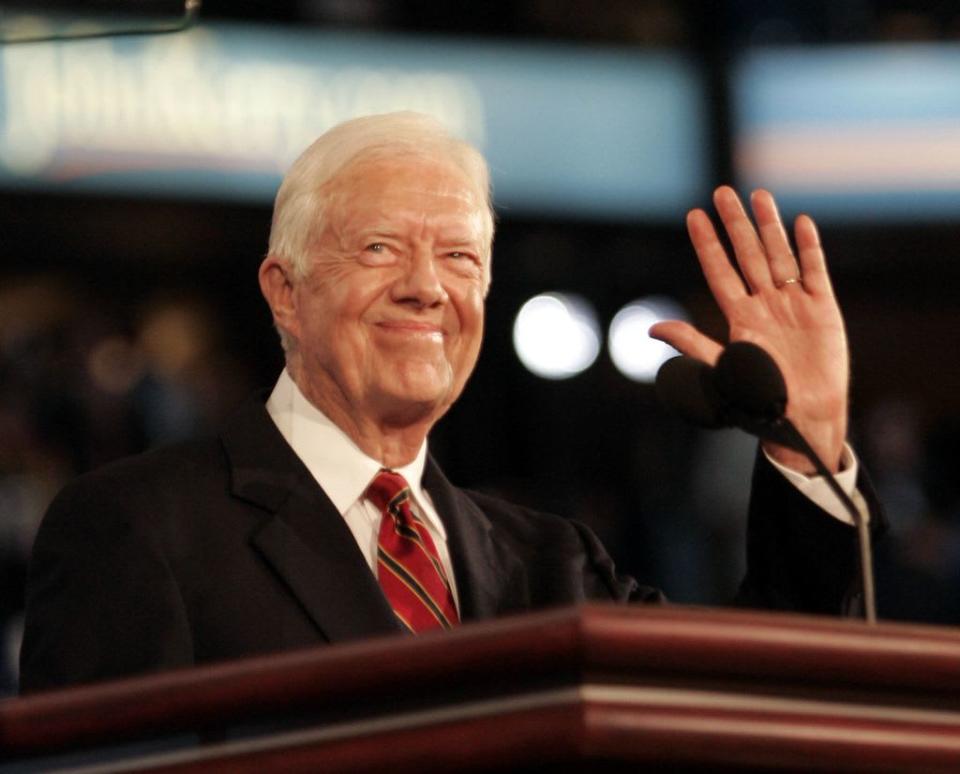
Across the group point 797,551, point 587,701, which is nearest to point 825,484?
point 797,551

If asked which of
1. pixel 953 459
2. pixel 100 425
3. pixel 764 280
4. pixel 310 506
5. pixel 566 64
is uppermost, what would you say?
pixel 566 64

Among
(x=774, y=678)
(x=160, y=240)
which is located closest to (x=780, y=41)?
(x=160, y=240)

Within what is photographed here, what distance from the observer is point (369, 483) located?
1.91 m

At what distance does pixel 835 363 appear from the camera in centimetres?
182

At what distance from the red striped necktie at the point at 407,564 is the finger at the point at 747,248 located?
416 mm

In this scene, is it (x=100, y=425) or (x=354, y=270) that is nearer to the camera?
(x=354, y=270)

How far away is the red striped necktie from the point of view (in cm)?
177

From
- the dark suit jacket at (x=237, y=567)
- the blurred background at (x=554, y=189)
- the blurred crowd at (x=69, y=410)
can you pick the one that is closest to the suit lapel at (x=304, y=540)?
the dark suit jacket at (x=237, y=567)

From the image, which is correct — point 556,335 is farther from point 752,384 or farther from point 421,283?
point 752,384

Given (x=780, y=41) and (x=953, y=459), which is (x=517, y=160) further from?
(x=953, y=459)

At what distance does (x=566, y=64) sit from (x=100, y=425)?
9.34 ft

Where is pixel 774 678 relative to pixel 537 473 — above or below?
above

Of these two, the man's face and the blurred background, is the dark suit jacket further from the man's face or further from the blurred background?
the blurred background

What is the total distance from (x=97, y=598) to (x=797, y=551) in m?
0.66
